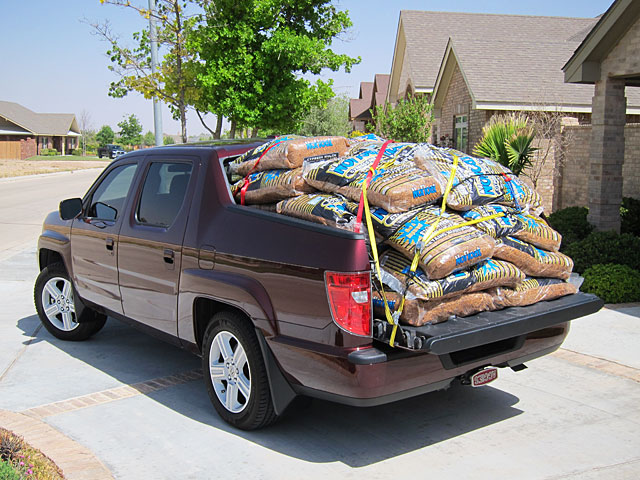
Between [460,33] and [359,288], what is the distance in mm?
21966

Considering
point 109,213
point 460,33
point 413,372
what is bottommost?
point 413,372

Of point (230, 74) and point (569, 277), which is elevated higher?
point (230, 74)

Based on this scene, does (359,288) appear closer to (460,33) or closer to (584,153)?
(584,153)

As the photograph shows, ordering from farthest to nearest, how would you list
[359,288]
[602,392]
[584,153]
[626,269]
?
1. [584,153]
2. [626,269]
3. [602,392]
4. [359,288]

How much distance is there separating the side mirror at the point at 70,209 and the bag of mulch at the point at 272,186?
2.08m

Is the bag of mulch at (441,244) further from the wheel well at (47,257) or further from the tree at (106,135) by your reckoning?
the tree at (106,135)

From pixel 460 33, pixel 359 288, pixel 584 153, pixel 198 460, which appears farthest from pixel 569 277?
pixel 460 33

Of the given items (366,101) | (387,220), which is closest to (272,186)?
(387,220)

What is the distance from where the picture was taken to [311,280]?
4.06 meters

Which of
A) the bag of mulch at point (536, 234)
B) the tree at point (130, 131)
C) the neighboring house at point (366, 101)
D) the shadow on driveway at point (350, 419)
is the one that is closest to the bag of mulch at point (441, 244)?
the bag of mulch at point (536, 234)

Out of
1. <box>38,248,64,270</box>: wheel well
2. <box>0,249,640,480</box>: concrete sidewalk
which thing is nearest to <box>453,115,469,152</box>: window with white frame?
<box>0,249,640,480</box>: concrete sidewalk

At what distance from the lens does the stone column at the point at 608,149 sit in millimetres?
10617

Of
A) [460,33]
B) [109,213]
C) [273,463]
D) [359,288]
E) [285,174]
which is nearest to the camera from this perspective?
[359,288]

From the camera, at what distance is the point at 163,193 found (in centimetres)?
554
